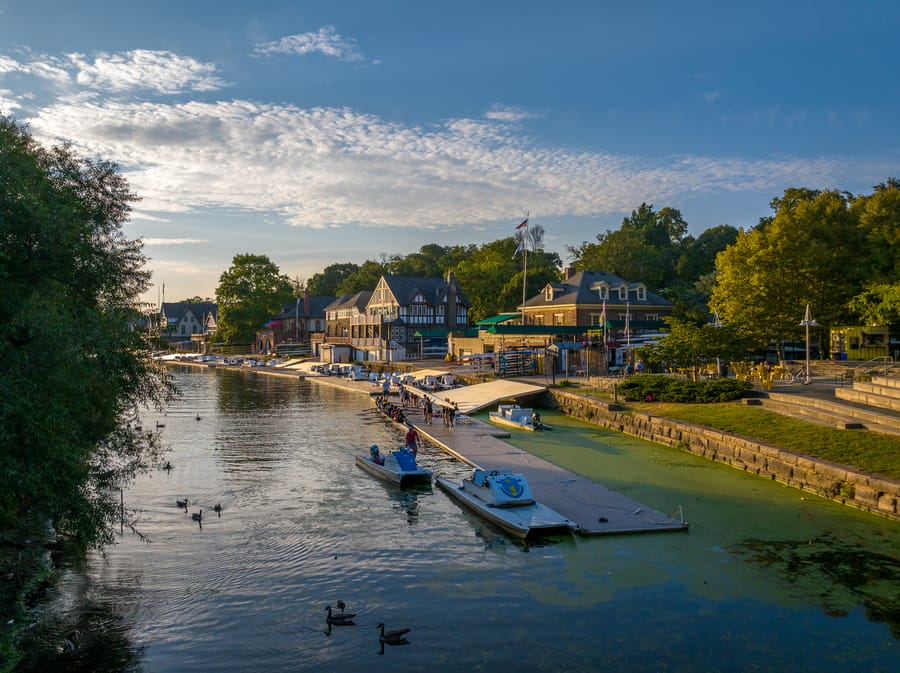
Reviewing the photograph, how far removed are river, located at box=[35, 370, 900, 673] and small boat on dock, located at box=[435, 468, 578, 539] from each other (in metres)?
0.56

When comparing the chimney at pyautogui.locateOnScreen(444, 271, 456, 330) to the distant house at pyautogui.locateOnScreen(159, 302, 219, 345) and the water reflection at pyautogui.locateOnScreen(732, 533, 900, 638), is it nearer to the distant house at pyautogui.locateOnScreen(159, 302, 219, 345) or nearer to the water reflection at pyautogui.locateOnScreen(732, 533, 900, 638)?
the water reflection at pyautogui.locateOnScreen(732, 533, 900, 638)

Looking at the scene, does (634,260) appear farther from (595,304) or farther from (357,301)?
(357,301)

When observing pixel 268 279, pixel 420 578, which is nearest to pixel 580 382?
pixel 420 578

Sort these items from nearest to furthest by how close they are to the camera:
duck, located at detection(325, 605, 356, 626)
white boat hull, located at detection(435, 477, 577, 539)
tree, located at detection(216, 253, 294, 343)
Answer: duck, located at detection(325, 605, 356, 626) < white boat hull, located at detection(435, 477, 577, 539) < tree, located at detection(216, 253, 294, 343)

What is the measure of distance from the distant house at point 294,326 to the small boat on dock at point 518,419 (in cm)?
8213

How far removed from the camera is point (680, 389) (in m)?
37.4

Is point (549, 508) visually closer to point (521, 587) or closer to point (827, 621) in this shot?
point (521, 587)

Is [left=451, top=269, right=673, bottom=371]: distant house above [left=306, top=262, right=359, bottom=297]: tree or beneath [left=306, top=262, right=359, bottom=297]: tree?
beneath

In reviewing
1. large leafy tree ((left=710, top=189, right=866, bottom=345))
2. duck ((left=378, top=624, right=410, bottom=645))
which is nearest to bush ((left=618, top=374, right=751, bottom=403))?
large leafy tree ((left=710, top=189, right=866, bottom=345))

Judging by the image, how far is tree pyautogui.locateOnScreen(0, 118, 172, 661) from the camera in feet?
39.5

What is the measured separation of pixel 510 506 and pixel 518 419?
64.1 feet

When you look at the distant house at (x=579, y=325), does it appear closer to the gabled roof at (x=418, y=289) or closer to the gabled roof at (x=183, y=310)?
the gabled roof at (x=418, y=289)

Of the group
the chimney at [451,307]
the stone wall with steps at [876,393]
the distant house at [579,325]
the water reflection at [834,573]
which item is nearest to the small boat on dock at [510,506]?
the water reflection at [834,573]

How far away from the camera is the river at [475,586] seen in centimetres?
1271
